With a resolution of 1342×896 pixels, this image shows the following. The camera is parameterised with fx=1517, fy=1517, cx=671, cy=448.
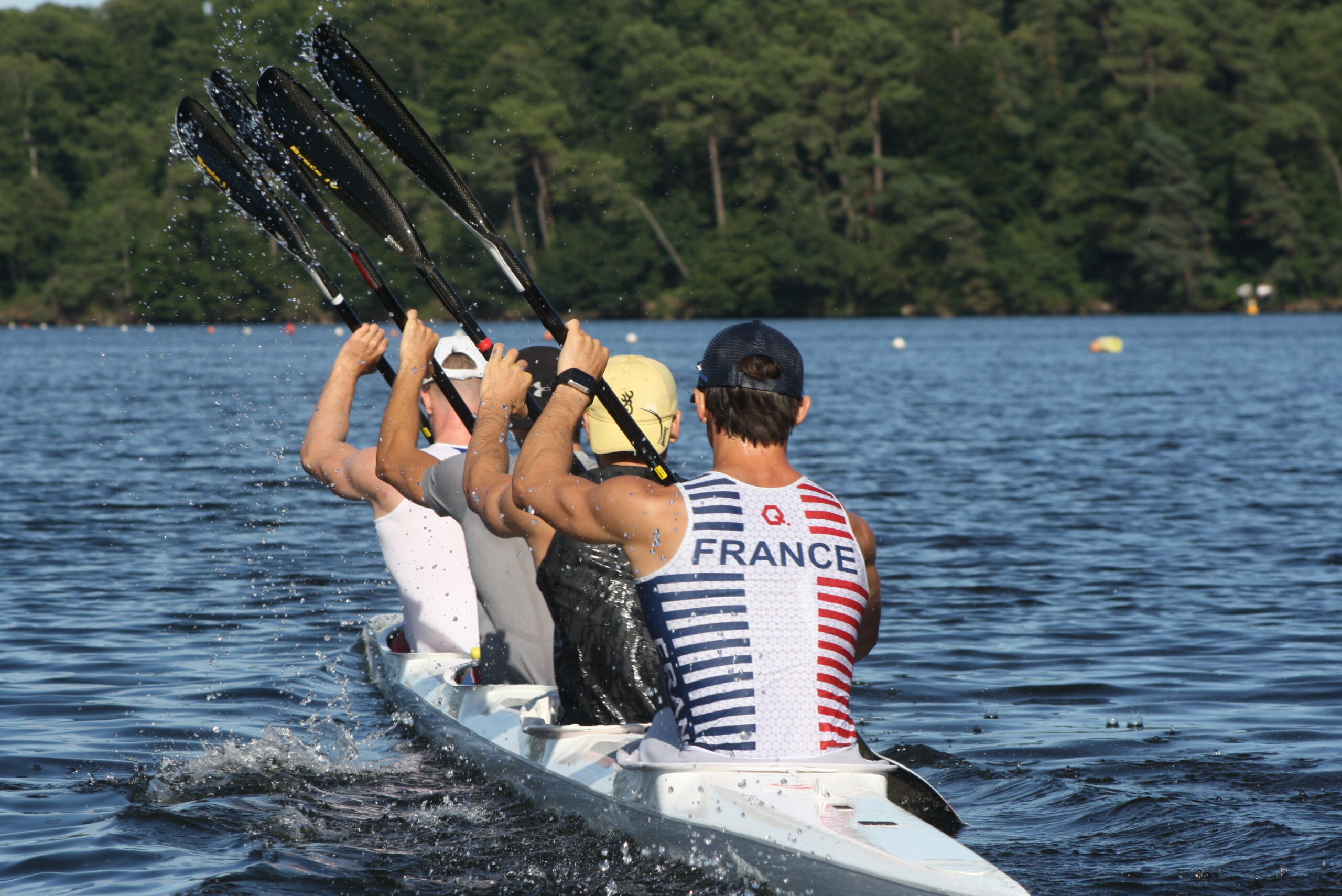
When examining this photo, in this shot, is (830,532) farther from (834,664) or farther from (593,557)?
(593,557)

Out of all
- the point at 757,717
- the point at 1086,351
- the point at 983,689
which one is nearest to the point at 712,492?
the point at 757,717

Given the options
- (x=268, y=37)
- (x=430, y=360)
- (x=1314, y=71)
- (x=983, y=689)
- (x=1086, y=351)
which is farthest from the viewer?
(x=1314, y=71)

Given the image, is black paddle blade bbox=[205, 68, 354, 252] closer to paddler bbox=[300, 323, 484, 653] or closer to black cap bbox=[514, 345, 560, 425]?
paddler bbox=[300, 323, 484, 653]

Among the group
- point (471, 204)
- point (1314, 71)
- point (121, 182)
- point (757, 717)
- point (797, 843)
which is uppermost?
point (1314, 71)

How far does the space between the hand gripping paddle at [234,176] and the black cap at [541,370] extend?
6.03 ft

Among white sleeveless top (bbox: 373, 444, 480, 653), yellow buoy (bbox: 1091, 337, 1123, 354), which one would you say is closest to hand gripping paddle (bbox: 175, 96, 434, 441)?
white sleeveless top (bbox: 373, 444, 480, 653)

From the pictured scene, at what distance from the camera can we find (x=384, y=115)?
7.21 meters

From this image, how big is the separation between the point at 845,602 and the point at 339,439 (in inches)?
124

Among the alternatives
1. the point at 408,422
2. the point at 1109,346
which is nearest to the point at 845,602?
the point at 408,422

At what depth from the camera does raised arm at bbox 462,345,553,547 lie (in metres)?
4.92

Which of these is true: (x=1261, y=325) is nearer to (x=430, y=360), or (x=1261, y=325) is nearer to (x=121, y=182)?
(x=121, y=182)

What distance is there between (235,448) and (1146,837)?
18.1 metres

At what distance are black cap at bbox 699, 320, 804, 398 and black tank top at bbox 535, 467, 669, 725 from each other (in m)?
0.67

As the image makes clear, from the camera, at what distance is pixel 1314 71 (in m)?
91.5
